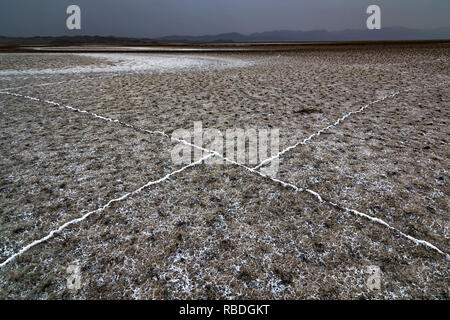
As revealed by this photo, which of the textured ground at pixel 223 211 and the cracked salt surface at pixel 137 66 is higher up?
the cracked salt surface at pixel 137 66

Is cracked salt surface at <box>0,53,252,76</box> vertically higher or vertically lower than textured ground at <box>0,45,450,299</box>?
higher

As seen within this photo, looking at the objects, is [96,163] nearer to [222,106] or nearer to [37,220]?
[37,220]

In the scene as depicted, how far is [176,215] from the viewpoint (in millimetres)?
2656

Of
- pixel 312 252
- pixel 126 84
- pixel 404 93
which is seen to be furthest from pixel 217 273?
pixel 126 84

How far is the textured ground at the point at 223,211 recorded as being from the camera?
6.46ft

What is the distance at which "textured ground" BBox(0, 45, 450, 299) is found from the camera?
→ 6.46 ft

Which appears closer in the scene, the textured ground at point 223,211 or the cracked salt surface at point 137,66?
the textured ground at point 223,211

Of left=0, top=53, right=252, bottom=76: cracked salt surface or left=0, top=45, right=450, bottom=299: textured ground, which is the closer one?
left=0, top=45, right=450, bottom=299: textured ground

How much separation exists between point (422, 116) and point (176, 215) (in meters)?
5.51

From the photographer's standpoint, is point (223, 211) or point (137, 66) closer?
point (223, 211)

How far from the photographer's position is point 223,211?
272 cm

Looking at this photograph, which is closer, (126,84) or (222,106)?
(222,106)

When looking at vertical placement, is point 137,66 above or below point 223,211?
above
